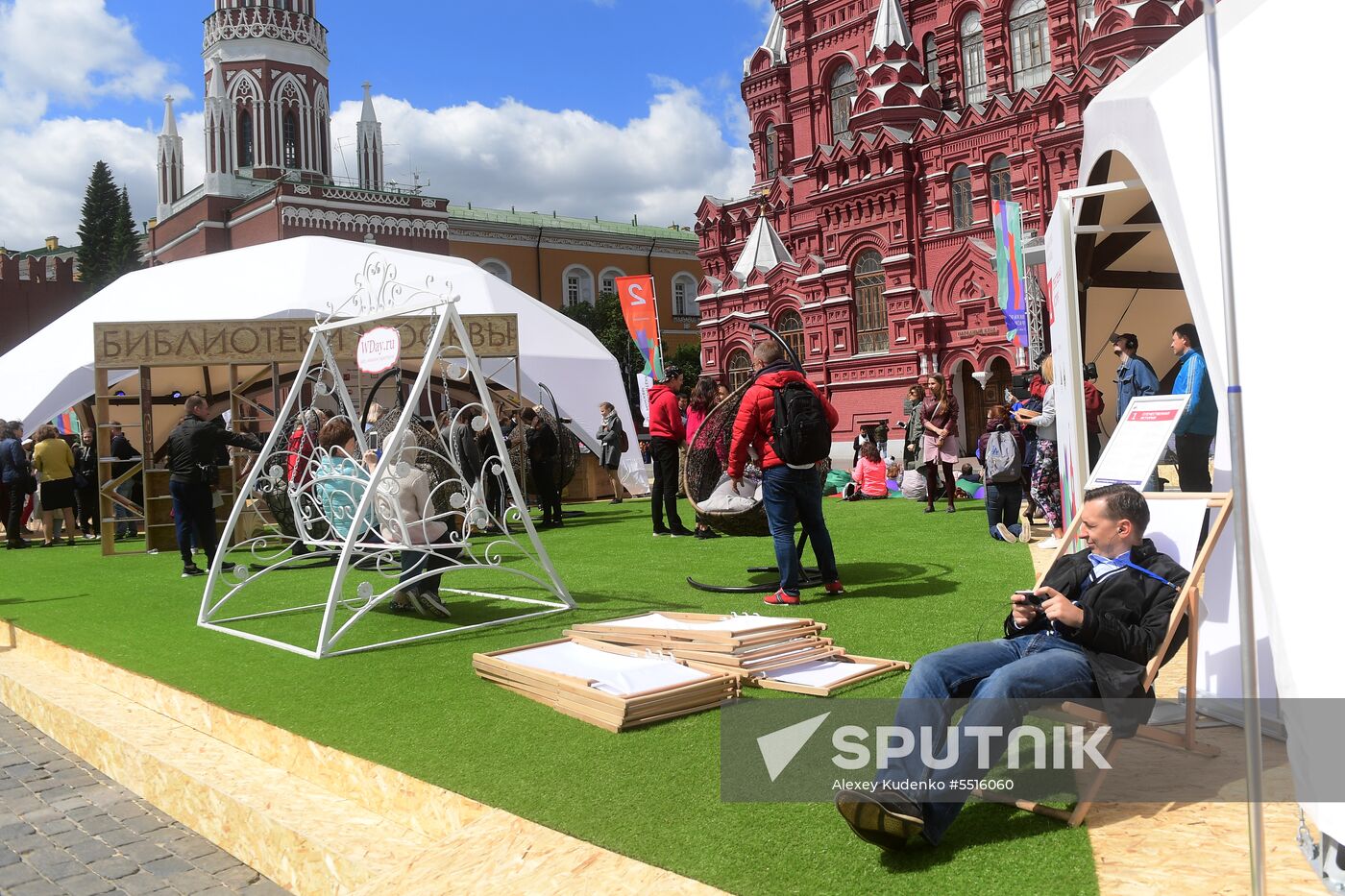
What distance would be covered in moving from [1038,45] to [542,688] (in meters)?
32.6

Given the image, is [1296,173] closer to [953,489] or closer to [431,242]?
[953,489]

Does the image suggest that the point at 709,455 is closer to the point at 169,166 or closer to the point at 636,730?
the point at 636,730

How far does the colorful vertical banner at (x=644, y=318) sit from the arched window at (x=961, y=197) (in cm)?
995

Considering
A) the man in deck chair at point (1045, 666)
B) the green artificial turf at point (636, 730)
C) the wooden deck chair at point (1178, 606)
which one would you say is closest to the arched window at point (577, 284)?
the green artificial turf at point (636, 730)

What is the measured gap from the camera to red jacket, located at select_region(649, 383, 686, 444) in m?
12.0

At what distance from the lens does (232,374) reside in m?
13.9

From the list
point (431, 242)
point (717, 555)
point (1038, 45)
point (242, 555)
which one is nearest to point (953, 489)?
point (717, 555)

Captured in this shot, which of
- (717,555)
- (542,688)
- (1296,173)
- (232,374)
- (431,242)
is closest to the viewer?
(1296,173)

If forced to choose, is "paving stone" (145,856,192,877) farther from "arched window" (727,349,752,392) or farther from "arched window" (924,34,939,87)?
"arched window" (924,34,939,87)

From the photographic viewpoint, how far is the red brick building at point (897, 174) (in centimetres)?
3028

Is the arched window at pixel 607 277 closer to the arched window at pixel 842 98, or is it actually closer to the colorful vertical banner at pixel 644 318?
the arched window at pixel 842 98

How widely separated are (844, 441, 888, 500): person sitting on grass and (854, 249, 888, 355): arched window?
1744 cm

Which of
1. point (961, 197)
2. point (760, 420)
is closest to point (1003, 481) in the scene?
point (760, 420)

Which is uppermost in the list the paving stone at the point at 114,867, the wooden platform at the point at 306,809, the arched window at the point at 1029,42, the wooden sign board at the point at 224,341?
the arched window at the point at 1029,42
